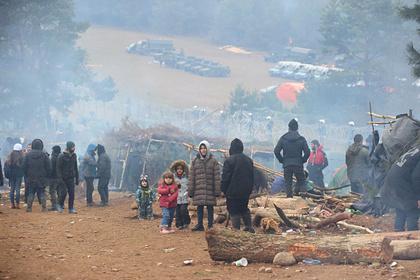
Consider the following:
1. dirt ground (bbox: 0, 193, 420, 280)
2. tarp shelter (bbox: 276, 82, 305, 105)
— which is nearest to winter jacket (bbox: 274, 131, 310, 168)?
dirt ground (bbox: 0, 193, 420, 280)

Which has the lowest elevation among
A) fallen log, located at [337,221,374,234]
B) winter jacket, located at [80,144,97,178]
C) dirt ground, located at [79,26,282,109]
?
fallen log, located at [337,221,374,234]

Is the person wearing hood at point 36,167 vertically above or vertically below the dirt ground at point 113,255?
above

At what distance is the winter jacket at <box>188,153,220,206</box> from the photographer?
15023mm

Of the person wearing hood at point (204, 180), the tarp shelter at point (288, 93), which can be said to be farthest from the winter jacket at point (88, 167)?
the tarp shelter at point (288, 93)

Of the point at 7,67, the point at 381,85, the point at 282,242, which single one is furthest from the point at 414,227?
the point at 381,85

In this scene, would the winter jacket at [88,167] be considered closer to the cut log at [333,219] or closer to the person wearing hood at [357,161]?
the person wearing hood at [357,161]

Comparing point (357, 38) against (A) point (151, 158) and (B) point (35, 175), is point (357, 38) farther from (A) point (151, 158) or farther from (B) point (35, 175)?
(B) point (35, 175)

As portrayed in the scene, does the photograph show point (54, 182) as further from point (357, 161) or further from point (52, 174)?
point (357, 161)

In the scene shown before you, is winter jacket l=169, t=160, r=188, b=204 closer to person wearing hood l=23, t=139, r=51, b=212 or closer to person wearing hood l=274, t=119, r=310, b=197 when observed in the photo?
person wearing hood l=274, t=119, r=310, b=197

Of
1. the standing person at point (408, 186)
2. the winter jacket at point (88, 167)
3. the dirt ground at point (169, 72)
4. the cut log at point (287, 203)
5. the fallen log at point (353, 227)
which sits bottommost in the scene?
the fallen log at point (353, 227)

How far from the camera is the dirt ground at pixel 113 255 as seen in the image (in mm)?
11453

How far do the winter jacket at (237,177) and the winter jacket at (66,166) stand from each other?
5.51 meters

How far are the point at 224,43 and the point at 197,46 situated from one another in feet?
11.8

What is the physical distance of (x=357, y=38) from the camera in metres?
51.6
